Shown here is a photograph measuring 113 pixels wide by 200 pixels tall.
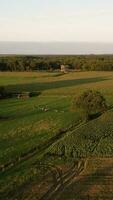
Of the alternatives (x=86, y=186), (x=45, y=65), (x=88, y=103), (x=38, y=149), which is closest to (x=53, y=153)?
(x=38, y=149)

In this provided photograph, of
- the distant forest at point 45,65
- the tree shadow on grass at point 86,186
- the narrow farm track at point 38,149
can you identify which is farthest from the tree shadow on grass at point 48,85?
the tree shadow on grass at point 86,186

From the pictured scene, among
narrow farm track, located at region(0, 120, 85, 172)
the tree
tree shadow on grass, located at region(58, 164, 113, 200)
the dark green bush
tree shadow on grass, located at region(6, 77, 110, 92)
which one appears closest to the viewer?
tree shadow on grass, located at region(58, 164, 113, 200)

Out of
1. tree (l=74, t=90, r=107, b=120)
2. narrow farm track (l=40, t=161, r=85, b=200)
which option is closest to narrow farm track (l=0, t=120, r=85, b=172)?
narrow farm track (l=40, t=161, r=85, b=200)

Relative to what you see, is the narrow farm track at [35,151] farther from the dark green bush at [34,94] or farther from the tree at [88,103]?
the dark green bush at [34,94]

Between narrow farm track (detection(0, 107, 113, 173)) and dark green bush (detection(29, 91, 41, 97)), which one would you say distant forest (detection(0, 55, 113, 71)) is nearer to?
dark green bush (detection(29, 91, 41, 97))

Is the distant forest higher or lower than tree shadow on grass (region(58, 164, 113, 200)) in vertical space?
lower

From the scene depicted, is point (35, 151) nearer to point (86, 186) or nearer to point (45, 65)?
point (86, 186)
